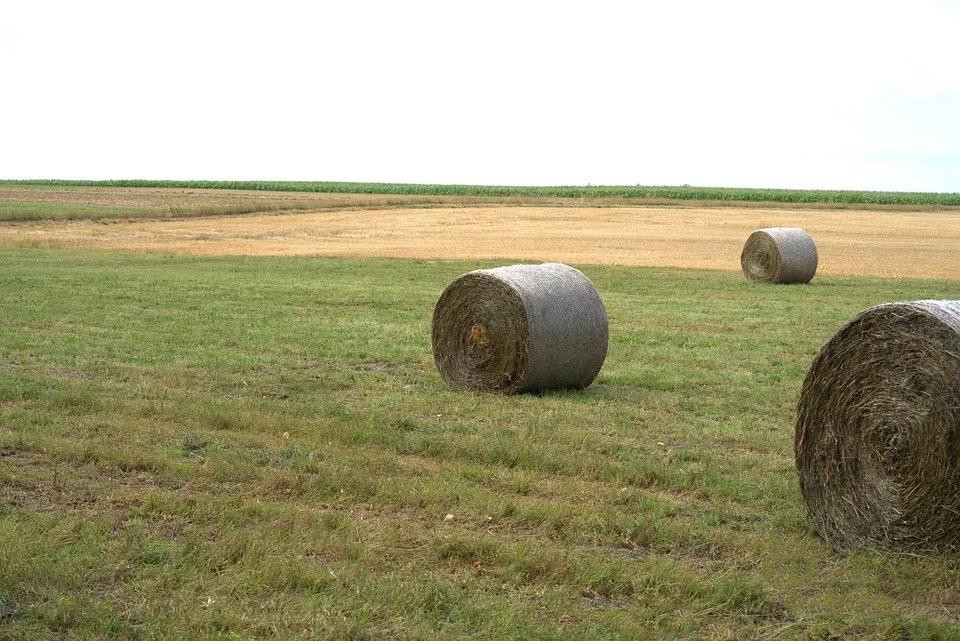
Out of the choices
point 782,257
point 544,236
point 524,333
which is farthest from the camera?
point 544,236

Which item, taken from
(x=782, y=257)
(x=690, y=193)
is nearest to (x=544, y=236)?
(x=782, y=257)

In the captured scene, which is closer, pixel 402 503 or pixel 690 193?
pixel 402 503

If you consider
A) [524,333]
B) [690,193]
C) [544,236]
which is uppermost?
[690,193]

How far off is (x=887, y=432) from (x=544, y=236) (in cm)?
4006

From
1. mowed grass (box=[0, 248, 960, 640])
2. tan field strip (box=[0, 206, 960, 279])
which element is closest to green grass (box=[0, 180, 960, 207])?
tan field strip (box=[0, 206, 960, 279])

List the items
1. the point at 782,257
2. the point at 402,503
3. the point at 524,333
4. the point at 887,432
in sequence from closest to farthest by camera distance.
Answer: the point at 887,432 < the point at 402,503 < the point at 524,333 < the point at 782,257

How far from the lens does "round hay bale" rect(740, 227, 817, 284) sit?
27969 mm

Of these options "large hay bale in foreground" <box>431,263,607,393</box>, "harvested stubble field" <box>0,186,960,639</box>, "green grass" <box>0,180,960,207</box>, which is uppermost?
"green grass" <box>0,180,960,207</box>

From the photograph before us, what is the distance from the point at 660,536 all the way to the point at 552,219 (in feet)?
174

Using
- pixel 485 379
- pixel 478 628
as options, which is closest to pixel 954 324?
pixel 478 628

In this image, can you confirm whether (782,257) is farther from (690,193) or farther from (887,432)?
(690,193)

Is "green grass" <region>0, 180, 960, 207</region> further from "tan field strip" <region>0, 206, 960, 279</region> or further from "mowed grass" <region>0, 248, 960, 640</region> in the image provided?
"mowed grass" <region>0, 248, 960, 640</region>

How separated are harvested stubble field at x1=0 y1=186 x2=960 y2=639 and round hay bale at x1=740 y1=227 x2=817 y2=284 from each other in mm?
10854

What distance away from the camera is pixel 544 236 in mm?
47312
